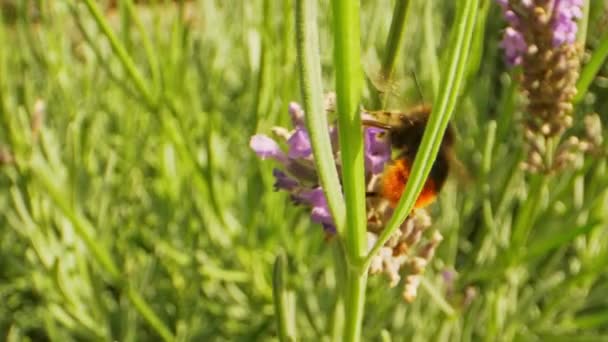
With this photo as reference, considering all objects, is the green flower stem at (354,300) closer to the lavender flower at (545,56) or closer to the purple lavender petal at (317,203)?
the purple lavender petal at (317,203)

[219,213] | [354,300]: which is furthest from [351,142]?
[219,213]

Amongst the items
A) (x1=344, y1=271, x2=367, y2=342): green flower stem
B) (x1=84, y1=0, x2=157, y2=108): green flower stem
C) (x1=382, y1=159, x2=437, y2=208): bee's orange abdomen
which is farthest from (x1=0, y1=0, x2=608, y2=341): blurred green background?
(x1=344, y1=271, x2=367, y2=342): green flower stem

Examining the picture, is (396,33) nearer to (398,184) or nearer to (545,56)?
(398,184)

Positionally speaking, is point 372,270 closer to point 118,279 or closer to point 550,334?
point 118,279

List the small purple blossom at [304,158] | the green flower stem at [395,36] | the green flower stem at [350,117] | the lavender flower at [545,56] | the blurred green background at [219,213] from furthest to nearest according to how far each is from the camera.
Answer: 1. the blurred green background at [219,213]
2. the lavender flower at [545,56]
3. the small purple blossom at [304,158]
4. the green flower stem at [395,36]
5. the green flower stem at [350,117]

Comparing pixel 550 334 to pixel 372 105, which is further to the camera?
pixel 550 334

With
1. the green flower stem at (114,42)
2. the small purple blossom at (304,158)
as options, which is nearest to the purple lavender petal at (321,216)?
the small purple blossom at (304,158)

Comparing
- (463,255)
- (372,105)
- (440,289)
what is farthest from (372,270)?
(463,255)
